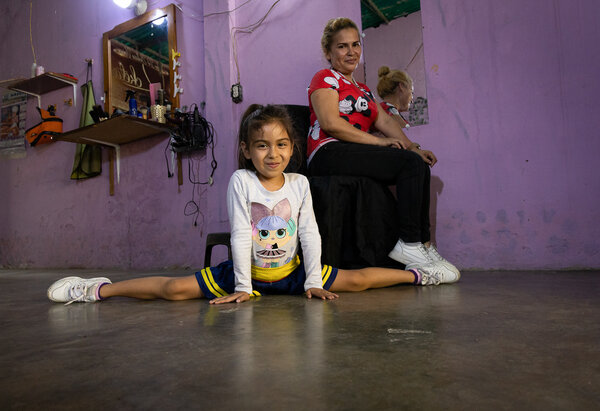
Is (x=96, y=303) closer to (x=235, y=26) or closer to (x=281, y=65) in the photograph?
(x=281, y=65)

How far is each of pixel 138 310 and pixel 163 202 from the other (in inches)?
95.6

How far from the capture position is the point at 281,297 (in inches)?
56.3

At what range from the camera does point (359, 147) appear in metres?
1.85

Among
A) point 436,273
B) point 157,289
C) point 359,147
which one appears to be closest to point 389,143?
point 359,147

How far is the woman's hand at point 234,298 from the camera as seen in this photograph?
50.1 inches

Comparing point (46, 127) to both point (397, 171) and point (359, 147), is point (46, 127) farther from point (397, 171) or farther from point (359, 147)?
point (397, 171)

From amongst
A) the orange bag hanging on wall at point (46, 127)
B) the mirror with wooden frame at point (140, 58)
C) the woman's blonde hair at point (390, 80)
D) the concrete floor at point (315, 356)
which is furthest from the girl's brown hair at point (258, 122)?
the orange bag hanging on wall at point (46, 127)

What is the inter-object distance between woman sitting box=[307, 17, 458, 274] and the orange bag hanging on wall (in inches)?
142

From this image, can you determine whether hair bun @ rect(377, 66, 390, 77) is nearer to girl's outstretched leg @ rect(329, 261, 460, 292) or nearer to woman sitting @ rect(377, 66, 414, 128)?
woman sitting @ rect(377, 66, 414, 128)

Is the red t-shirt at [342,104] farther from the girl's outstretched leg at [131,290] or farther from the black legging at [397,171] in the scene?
the girl's outstretched leg at [131,290]

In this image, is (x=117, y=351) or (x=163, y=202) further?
(x=163, y=202)

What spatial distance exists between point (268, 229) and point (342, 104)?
0.91 m

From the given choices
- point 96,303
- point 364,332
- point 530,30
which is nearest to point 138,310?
point 96,303

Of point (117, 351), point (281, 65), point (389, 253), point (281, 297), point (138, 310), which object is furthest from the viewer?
point (281, 65)
